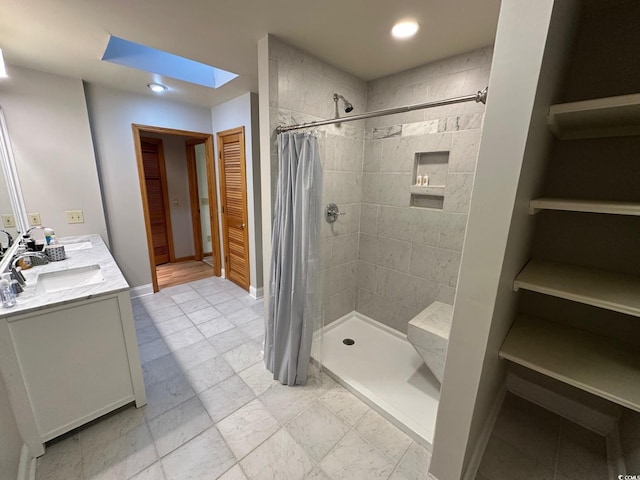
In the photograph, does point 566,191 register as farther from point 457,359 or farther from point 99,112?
point 99,112

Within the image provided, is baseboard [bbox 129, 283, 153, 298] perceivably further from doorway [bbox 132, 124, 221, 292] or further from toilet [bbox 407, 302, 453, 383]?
toilet [bbox 407, 302, 453, 383]

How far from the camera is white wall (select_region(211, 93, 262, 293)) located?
9.41 feet

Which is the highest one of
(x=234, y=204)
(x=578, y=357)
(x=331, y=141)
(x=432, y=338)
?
(x=331, y=141)

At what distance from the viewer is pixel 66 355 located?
1.41m

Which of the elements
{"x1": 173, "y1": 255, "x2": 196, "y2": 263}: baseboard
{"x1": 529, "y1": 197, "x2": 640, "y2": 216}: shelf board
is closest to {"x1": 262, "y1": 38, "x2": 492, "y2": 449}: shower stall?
{"x1": 529, "y1": 197, "x2": 640, "y2": 216}: shelf board

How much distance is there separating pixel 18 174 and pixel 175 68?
163 centimetres

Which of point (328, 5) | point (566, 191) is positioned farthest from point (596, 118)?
point (328, 5)

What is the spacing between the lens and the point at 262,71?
1.78 m

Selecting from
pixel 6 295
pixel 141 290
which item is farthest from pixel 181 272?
pixel 6 295

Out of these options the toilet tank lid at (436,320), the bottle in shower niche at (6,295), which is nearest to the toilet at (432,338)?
the toilet tank lid at (436,320)

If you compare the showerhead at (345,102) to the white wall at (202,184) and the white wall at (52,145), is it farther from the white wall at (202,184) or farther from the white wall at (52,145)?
the white wall at (202,184)

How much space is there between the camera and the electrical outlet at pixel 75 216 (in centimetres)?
256

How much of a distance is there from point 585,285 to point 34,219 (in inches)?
155

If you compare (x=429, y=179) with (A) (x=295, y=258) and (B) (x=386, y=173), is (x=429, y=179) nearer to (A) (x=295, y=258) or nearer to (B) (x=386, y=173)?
(B) (x=386, y=173)
